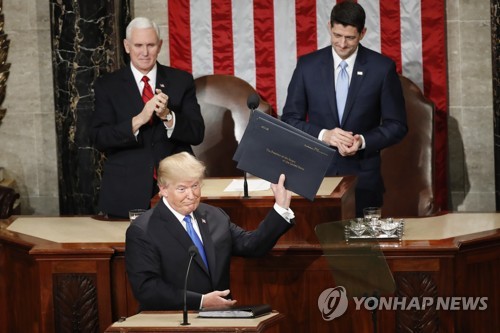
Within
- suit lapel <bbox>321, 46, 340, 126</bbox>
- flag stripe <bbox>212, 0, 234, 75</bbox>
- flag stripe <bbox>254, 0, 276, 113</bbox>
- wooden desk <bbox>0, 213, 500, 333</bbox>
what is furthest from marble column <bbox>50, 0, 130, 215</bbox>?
wooden desk <bbox>0, 213, 500, 333</bbox>

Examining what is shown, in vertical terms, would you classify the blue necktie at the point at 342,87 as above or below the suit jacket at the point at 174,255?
above

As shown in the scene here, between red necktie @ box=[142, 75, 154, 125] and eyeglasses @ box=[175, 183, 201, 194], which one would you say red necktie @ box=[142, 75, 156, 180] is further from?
eyeglasses @ box=[175, 183, 201, 194]

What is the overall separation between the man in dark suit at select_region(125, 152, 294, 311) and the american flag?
377 centimetres

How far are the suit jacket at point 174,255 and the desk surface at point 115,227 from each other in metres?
0.98

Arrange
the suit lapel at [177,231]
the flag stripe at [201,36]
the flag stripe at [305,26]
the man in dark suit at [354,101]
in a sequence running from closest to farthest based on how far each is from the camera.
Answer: the suit lapel at [177,231] < the man in dark suit at [354,101] < the flag stripe at [305,26] < the flag stripe at [201,36]

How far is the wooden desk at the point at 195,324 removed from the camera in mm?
4898

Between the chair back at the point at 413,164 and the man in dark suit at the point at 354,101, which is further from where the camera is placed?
the chair back at the point at 413,164

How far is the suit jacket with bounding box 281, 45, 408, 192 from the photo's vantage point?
24.6 feet

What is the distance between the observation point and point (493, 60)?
29.8 feet

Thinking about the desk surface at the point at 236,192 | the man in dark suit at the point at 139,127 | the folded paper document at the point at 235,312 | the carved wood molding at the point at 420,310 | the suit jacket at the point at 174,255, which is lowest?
Answer: the carved wood molding at the point at 420,310

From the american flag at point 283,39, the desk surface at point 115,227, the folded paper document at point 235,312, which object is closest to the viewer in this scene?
the folded paper document at point 235,312

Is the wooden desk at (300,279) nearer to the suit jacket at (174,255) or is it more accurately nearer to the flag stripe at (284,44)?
the suit jacket at (174,255)

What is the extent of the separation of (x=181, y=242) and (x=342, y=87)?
247 centimetres

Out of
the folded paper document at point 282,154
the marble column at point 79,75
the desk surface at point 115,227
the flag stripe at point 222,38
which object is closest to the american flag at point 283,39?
the flag stripe at point 222,38
